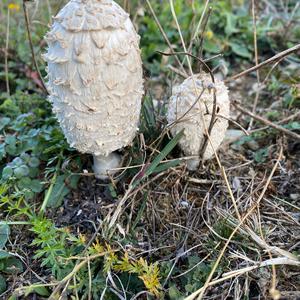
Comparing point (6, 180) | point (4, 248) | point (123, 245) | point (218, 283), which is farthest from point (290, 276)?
point (6, 180)

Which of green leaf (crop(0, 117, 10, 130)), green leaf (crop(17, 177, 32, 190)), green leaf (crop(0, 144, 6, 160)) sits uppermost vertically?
green leaf (crop(0, 117, 10, 130))

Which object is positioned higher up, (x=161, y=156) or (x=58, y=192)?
(x=161, y=156)

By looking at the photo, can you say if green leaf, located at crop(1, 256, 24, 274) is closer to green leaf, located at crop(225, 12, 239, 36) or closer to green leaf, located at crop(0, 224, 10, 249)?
green leaf, located at crop(0, 224, 10, 249)

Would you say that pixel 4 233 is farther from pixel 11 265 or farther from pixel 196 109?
pixel 196 109

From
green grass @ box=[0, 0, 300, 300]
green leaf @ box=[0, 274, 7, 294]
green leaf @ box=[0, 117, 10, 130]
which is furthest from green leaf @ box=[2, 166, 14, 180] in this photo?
green leaf @ box=[0, 274, 7, 294]

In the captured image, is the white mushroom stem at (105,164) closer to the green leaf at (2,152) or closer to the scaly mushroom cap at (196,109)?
the scaly mushroom cap at (196,109)

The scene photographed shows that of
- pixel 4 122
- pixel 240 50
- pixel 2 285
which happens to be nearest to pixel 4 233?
pixel 2 285
